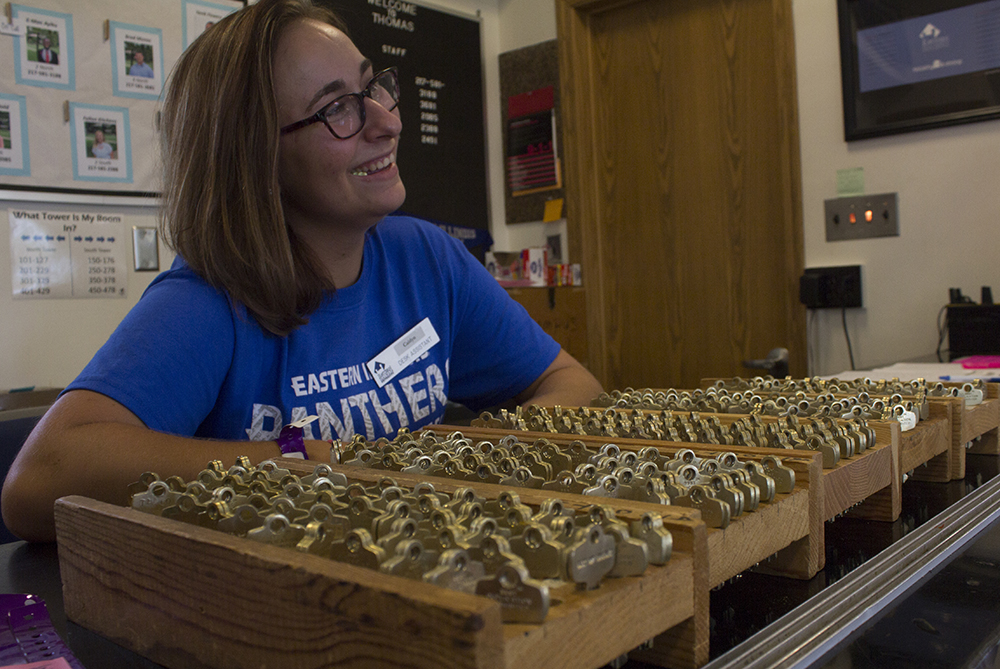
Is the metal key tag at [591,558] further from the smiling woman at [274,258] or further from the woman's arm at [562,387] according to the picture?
the woman's arm at [562,387]

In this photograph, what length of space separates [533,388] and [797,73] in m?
1.94

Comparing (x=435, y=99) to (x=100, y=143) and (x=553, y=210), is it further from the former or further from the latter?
(x=100, y=143)

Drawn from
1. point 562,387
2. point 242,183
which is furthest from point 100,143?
point 562,387

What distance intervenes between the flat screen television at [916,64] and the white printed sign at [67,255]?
2.50 meters

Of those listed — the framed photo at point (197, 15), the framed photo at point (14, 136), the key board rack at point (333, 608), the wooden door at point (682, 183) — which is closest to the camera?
the key board rack at point (333, 608)

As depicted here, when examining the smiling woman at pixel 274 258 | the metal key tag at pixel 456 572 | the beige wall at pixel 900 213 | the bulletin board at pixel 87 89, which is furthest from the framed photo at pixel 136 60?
the metal key tag at pixel 456 572

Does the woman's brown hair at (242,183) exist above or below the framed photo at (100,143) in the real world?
below

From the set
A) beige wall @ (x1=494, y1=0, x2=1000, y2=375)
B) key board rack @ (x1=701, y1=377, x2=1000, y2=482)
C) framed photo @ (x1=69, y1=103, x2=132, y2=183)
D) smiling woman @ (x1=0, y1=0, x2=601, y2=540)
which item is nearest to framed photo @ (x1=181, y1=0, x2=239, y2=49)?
framed photo @ (x1=69, y1=103, x2=132, y2=183)

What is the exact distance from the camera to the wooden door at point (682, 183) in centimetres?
312

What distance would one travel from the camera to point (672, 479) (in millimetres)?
661

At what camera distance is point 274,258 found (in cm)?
135

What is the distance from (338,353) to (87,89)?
1668mm

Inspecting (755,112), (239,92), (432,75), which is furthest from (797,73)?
(239,92)

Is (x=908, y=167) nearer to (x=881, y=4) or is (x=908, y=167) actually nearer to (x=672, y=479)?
(x=881, y=4)
